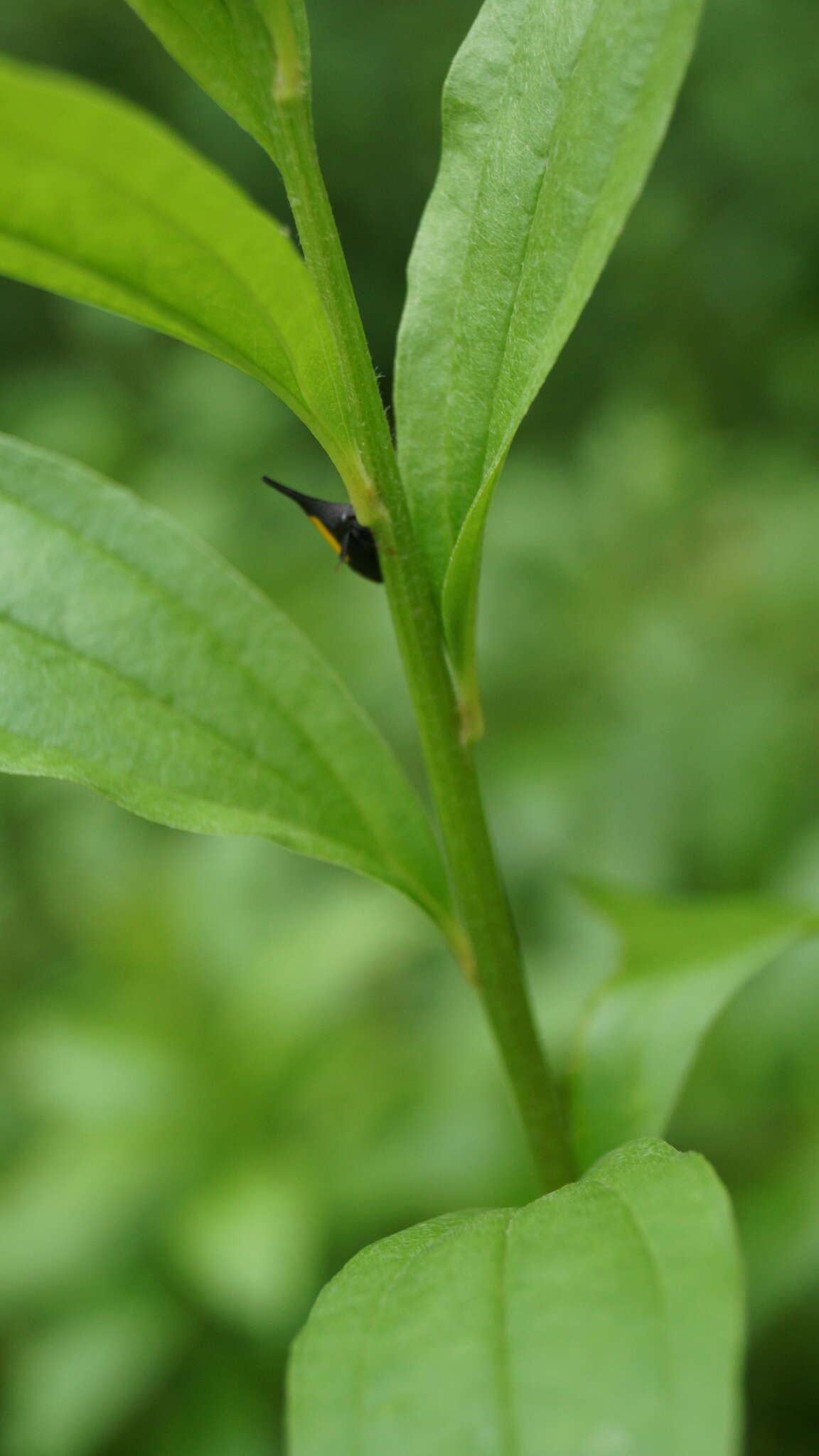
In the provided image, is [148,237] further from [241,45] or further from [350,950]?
[350,950]

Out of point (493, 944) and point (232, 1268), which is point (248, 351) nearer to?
point (493, 944)

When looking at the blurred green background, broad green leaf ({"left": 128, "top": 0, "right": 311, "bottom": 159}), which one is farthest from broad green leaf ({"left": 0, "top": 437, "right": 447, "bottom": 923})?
the blurred green background

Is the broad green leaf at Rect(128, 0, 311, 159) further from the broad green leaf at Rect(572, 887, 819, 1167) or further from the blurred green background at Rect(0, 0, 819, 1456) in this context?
the blurred green background at Rect(0, 0, 819, 1456)

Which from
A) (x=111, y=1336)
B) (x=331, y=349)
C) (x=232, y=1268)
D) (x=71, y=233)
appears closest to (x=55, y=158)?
(x=71, y=233)

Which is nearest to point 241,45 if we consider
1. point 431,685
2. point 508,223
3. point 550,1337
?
point 508,223

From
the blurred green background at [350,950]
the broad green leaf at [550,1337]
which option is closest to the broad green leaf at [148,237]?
the broad green leaf at [550,1337]
